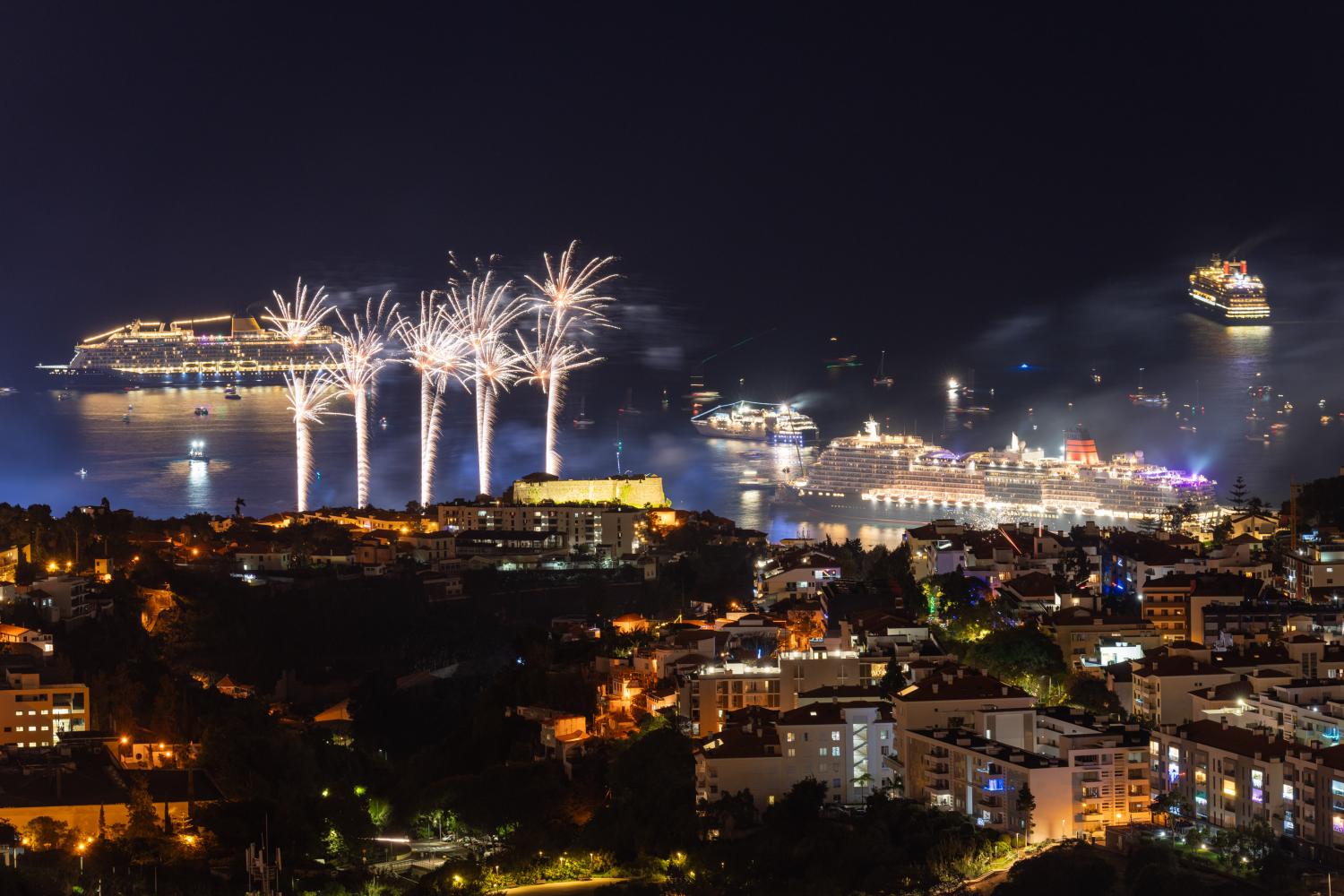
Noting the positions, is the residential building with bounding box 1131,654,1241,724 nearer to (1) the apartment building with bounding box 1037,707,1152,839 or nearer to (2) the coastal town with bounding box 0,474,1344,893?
(2) the coastal town with bounding box 0,474,1344,893

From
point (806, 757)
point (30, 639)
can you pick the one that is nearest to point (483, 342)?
point (30, 639)

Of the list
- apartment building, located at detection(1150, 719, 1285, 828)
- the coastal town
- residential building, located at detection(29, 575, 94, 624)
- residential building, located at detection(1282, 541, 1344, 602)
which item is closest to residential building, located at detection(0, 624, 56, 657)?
the coastal town

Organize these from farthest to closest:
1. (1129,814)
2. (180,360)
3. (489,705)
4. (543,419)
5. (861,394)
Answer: (180,360) < (861,394) < (543,419) < (489,705) < (1129,814)

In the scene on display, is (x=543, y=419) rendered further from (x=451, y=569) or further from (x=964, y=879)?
(x=964, y=879)

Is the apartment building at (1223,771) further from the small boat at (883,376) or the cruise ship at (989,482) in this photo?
the small boat at (883,376)

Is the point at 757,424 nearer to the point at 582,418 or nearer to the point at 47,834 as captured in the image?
the point at 582,418

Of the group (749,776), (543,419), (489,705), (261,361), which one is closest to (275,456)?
(543,419)
